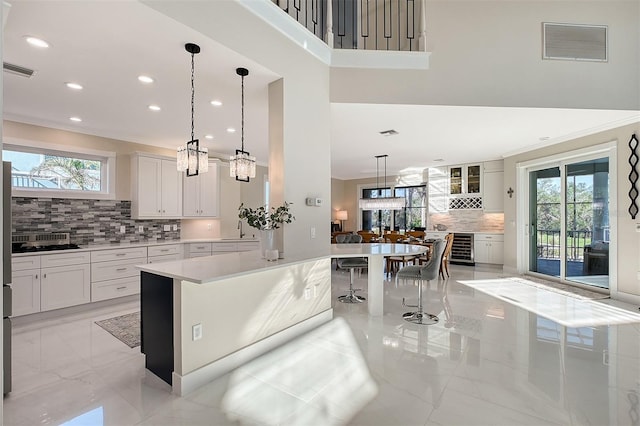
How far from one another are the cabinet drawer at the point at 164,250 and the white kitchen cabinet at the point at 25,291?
146 centimetres

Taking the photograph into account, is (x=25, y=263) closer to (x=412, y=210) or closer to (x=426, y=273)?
(x=426, y=273)

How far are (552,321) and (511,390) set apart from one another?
2006 mm

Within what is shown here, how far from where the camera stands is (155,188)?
5.55m

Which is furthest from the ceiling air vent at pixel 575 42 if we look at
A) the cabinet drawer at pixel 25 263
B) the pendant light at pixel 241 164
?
the cabinet drawer at pixel 25 263

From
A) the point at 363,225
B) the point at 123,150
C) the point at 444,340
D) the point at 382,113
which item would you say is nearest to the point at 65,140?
the point at 123,150

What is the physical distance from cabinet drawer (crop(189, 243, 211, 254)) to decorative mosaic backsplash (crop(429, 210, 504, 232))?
5913 millimetres

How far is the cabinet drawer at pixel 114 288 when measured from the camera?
4.52 metres

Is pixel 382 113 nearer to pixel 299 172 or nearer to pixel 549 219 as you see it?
pixel 299 172

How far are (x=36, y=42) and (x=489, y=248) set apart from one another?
329 inches

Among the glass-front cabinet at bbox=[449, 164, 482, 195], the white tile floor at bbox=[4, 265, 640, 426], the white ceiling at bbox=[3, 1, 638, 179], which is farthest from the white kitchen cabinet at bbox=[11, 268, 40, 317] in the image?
the glass-front cabinet at bbox=[449, 164, 482, 195]

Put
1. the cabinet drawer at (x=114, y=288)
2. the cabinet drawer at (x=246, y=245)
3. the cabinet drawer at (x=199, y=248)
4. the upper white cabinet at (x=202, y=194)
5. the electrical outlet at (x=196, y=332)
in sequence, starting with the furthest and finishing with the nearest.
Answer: the cabinet drawer at (x=246, y=245) < the upper white cabinet at (x=202, y=194) < the cabinet drawer at (x=199, y=248) < the cabinet drawer at (x=114, y=288) < the electrical outlet at (x=196, y=332)

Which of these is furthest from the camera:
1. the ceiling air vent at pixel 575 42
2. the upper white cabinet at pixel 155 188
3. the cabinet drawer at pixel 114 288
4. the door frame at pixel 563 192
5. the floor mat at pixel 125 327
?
the upper white cabinet at pixel 155 188

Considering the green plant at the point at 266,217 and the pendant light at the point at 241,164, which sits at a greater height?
the pendant light at the point at 241,164

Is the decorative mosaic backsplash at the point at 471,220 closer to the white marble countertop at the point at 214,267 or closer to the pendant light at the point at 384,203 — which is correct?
the pendant light at the point at 384,203
